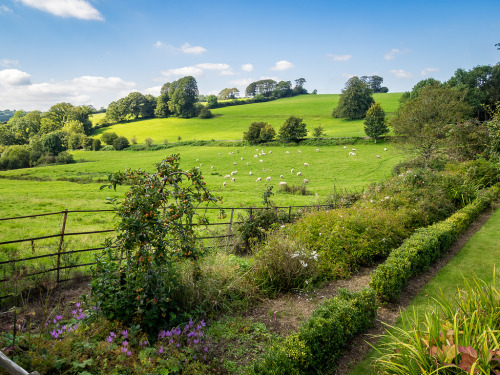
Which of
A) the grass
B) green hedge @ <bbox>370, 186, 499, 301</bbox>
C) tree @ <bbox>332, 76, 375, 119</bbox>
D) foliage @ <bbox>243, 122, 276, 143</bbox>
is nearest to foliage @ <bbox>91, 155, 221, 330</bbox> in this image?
the grass

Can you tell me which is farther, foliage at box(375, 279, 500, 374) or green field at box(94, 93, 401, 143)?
green field at box(94, 93, 401, 143)

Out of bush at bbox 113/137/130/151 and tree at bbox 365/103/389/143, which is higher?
tree at bbox 365/103/389/143

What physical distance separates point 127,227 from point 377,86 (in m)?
116

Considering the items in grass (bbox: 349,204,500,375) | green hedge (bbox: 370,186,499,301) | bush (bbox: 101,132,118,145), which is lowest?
grass (bbox: 349,204,500,375)

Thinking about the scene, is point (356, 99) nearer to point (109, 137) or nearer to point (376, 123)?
Answer: point (376, 123)

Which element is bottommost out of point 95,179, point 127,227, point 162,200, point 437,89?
point 95,179

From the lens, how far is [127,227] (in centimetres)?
412

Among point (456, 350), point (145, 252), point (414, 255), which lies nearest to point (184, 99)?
point (414, 255)

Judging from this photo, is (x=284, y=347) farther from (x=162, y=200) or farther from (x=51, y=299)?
(x=51, y=299)

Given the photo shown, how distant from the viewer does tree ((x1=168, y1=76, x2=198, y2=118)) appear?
78.1 metres

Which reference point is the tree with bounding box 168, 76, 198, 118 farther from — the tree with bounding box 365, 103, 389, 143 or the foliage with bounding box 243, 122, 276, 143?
the tree with bounding box 365, 103, 389, 143

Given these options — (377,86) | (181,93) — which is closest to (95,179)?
(181,93)

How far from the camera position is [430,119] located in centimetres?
2162

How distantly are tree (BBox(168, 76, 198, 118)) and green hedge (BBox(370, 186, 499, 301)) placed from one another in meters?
75.2
